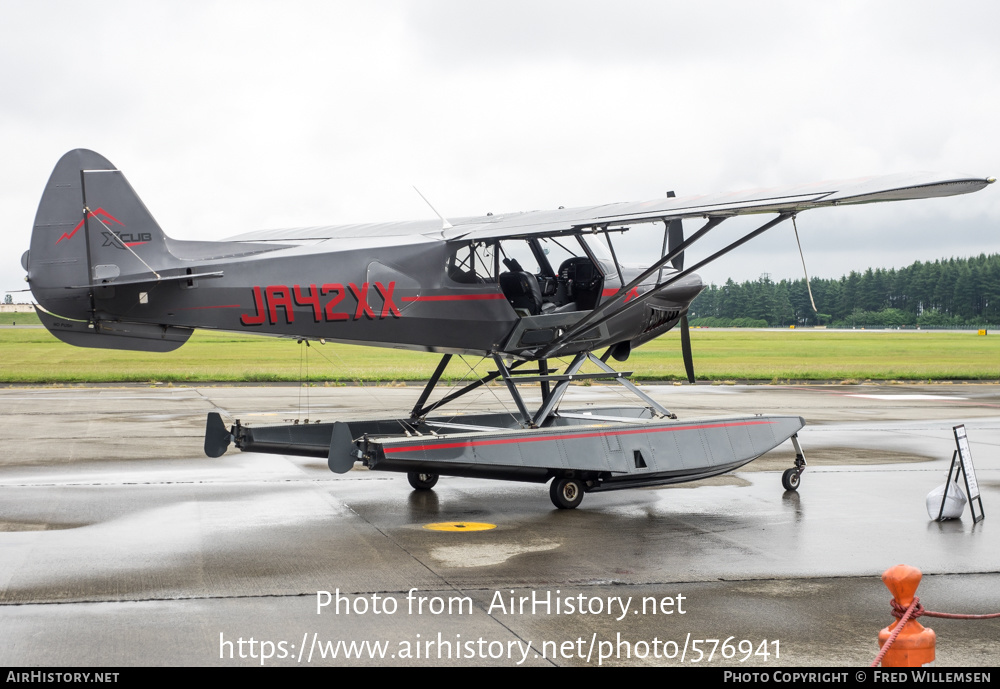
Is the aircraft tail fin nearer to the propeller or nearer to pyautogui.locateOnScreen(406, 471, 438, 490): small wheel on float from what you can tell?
pyautogui.locateOnScreen(406, 471, 438, 490): small wheel on float

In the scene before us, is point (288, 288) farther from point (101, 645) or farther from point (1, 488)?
point (101, 645)

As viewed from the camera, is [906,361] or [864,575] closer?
[864,575]

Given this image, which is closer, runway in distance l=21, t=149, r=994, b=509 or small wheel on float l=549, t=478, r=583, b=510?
runway in distance l=21, t=149, r=994, b=509

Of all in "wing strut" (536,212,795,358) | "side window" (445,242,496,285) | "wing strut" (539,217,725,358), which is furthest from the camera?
"side window" (445,242,496,285)

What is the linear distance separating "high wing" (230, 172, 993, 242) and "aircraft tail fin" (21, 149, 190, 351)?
7.85ft

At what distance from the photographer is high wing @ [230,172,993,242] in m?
9.14

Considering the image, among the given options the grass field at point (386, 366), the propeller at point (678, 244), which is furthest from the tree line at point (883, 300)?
the propeller at point (678, 244)

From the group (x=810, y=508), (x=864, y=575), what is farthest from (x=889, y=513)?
(x=864, y=575)

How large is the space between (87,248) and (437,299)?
12.3ft

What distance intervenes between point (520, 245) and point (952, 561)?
595cm

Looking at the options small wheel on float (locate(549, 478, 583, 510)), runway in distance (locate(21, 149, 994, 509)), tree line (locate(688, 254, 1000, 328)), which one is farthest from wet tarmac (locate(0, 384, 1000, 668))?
tree line (locate(688, 254, 1000, 328))

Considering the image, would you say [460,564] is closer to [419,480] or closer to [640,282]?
[419,480]

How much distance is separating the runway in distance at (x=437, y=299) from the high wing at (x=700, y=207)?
30 millimetres
